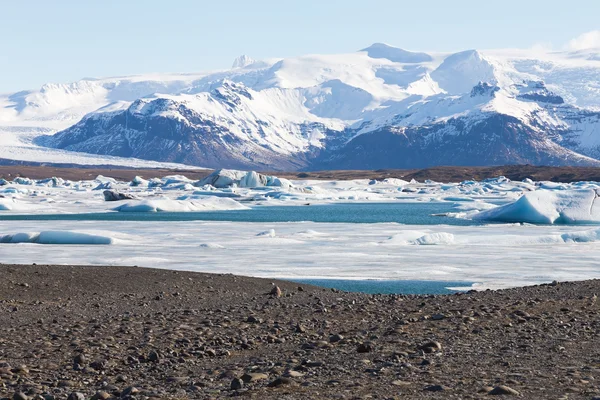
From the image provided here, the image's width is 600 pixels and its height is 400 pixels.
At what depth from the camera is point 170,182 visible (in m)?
121

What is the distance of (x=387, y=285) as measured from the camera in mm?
19625

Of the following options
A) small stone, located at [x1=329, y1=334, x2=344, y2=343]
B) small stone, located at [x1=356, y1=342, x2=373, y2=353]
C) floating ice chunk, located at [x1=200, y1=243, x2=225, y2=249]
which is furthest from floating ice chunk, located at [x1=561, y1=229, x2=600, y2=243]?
small stone, located at [x1=356, y1=342, x2=373, y2=353]

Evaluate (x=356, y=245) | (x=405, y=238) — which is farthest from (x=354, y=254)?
(x=405, y=238)

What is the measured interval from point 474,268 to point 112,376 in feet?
49.8

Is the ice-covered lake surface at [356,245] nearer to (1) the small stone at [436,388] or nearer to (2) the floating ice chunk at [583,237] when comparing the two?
(2) the floating ice chunk at [583,237]

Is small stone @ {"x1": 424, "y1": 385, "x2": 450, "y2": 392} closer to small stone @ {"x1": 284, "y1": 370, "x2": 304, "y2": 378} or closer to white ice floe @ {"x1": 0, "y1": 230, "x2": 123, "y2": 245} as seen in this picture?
small stone @ {"x1": 284, "y1": 370, "x2": 304, "y2": 378}

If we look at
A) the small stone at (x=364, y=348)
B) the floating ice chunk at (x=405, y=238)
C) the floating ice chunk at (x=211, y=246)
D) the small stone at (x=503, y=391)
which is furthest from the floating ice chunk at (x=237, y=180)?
the small stone at (x=503, y=391)

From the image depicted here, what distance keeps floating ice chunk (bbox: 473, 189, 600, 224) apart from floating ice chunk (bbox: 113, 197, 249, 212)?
22157mm

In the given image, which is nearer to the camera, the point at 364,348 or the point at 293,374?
the point at 293,374

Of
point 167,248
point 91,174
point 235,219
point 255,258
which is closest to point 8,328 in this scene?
point 255,258

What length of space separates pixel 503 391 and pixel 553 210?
36907mm

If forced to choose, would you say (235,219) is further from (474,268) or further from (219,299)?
(219,299)

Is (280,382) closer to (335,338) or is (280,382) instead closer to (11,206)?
(335,338)

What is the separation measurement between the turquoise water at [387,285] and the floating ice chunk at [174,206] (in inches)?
1462
